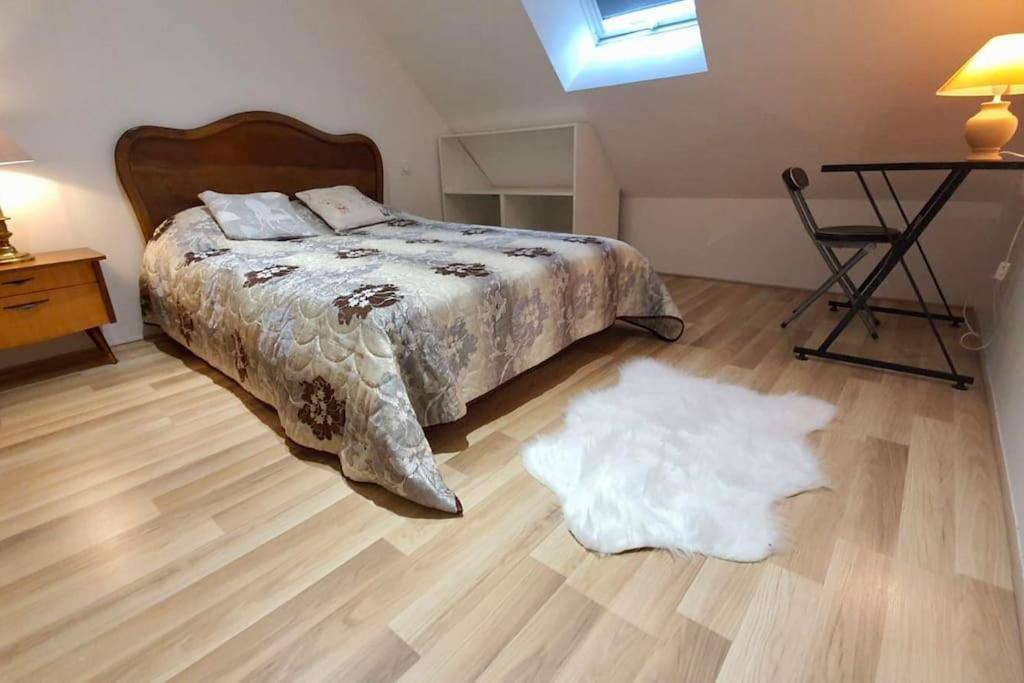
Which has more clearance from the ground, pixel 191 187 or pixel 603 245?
pixel 191 187

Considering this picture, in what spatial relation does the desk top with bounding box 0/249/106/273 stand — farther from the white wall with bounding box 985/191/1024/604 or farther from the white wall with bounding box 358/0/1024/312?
the white wall with bounding box 985/191/1024/604

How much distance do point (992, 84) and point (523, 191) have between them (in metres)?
2.56

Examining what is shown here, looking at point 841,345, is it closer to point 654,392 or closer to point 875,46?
point 654,392

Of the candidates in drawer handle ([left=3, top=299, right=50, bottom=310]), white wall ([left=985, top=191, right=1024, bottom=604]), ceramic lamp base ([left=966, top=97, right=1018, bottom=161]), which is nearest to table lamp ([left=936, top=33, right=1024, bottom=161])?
ceramic lamp base ([left=966, top=97, right=1018, bottom=161])

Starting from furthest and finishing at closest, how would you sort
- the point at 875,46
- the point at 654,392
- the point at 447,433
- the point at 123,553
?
the point at 875,46 < the point at 654,392 < the point at 447,433 < the point at 123,553

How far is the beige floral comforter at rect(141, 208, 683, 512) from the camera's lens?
134cm

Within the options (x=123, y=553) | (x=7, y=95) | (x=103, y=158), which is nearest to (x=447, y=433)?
(x=123, y=553)

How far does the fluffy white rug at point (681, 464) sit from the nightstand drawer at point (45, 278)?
6.67ft

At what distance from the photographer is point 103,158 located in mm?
2361

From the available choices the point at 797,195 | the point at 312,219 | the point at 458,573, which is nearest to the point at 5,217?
the point at 312,219

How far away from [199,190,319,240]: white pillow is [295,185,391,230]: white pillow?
15 cm

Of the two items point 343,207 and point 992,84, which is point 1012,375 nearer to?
point 992,84

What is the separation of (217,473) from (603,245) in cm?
173

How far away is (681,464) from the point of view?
4.75ft
